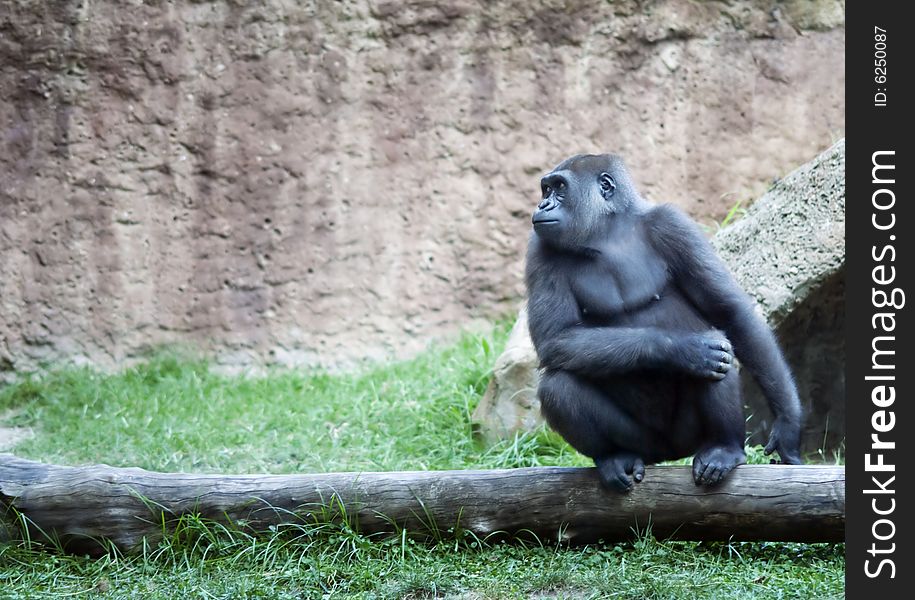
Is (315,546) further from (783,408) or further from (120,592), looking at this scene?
(783,408)

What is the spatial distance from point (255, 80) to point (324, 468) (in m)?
3.55

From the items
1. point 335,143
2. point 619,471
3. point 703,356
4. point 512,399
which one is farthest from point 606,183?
point 335,143

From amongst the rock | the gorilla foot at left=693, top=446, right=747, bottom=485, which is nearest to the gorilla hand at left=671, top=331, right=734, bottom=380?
the gorilla foot at left=693, top=446, right=747, bottom=485

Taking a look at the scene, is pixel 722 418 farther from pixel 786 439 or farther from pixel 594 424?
pixel 594 424

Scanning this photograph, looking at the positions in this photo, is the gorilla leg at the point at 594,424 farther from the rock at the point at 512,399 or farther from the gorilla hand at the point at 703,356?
the rock at the point at 512,399

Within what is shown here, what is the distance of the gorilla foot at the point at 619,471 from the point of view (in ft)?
13.5

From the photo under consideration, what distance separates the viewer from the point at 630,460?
4.18 m

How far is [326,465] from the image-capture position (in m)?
5.72

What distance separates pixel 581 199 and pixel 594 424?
100 cm

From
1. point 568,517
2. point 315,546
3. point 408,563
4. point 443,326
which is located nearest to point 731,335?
point 568,517

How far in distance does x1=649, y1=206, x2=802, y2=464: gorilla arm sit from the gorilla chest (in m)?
0.11

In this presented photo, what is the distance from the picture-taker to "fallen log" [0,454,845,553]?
402cm

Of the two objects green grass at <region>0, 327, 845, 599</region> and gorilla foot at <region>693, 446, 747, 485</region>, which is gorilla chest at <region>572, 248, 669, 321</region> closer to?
gorilla foot at <region>693, 446, 747, 485</region>

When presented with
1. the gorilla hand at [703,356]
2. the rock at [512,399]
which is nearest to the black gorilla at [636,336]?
the gorilla hand at [703,356]
